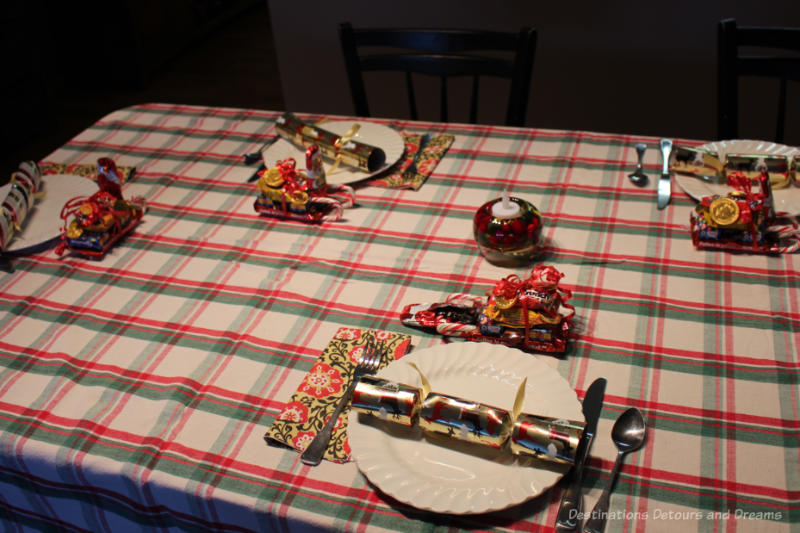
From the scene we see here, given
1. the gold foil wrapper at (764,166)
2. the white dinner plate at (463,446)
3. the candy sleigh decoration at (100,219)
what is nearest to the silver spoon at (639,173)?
the gold foil wrapper at (764,166)

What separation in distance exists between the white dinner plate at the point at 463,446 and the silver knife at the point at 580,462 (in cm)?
2

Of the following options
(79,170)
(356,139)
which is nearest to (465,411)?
(356,139)

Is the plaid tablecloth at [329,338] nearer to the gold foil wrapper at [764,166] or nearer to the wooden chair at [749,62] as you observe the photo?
the gold foil wrapper at [764,166]

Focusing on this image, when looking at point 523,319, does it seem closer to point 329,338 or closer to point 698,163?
point 329,338

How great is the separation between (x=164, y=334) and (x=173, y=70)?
349 cm

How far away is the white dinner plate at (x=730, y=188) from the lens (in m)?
1.04

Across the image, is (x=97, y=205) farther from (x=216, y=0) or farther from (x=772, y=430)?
(x=216, y=0)

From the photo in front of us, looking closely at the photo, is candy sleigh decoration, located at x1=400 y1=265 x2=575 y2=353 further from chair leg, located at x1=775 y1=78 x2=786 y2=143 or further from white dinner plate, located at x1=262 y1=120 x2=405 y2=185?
chair leg, located at x1=775 y1=78 x2=786 y2=143

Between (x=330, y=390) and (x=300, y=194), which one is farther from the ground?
(x=300, y=194)

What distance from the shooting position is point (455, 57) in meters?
1.53

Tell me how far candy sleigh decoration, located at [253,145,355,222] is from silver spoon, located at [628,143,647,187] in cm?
50

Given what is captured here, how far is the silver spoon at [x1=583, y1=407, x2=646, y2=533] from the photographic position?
649mm

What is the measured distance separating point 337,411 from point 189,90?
3374 millimetres

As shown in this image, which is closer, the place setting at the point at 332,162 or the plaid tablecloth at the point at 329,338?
the plaid tablecloth at the point at 329,338
